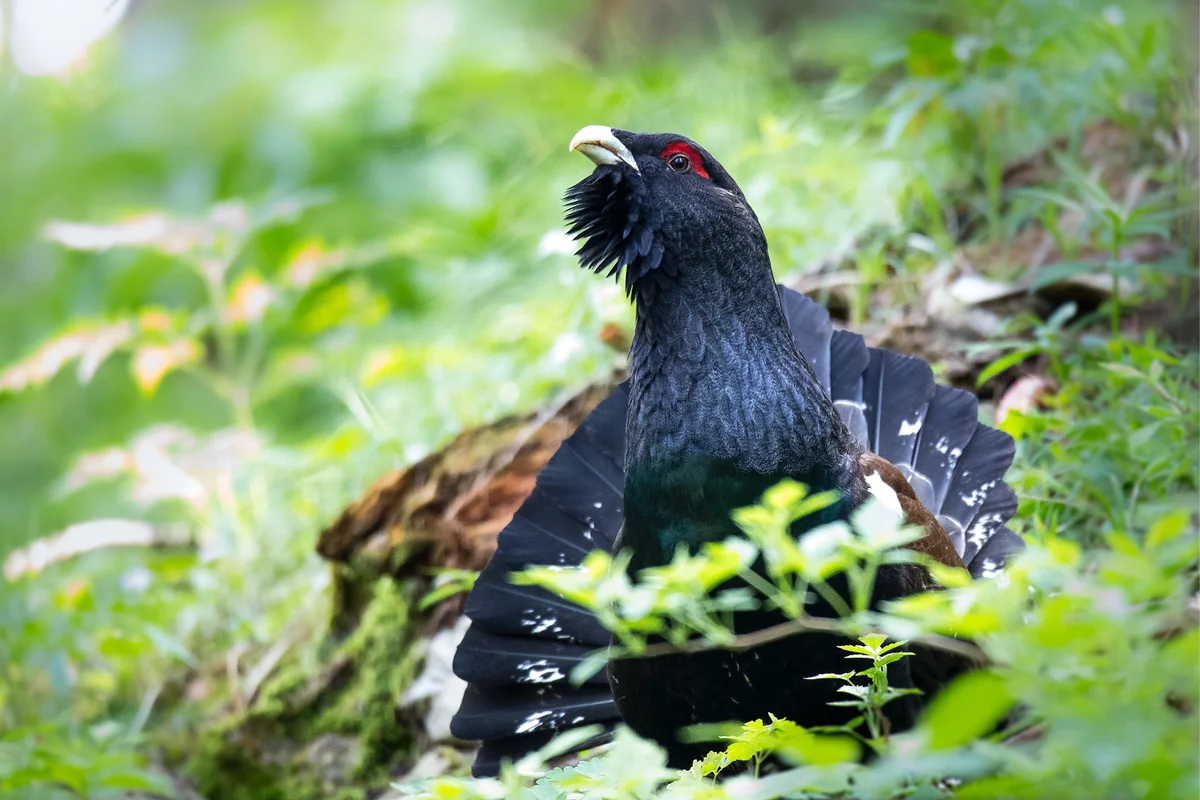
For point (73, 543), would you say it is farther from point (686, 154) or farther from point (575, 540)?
point (686, 154)

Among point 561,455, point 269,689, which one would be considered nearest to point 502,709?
point 561,455

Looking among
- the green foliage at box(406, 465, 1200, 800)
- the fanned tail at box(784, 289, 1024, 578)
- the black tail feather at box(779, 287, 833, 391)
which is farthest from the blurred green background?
the green foliage at box(406, 465, 1200, 800)

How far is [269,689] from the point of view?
3.91 m

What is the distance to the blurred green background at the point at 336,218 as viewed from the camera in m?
4.30

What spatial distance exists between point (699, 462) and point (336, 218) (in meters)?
5.54

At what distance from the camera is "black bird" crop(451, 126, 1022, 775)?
2.48 metres

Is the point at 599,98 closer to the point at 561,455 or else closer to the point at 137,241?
the point at 137,241

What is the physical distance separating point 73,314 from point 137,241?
10.2 feet

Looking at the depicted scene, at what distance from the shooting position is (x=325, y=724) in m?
3.82

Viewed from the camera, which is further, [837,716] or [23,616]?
[23,616]

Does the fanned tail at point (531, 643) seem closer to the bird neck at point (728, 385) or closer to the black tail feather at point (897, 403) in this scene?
the bird neck at point (728, 385)

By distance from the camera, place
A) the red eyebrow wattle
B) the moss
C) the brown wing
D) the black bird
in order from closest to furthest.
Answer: the black bird → the brown wing → the red eyebrow wattle → the moss

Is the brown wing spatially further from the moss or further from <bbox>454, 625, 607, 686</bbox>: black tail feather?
the moss

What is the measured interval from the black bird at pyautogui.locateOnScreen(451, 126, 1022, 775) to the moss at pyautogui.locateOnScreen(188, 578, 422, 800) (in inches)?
31.6
